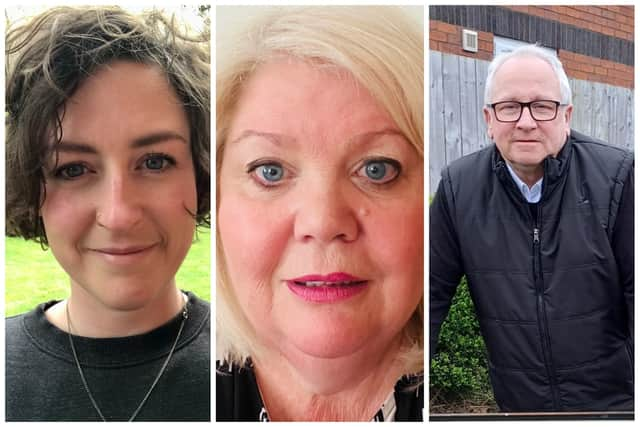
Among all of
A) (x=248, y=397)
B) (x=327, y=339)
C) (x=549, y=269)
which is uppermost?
Result: (x=549, y=269)

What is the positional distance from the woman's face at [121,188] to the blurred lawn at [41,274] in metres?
0.06

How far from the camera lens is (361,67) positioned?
3.52 meters

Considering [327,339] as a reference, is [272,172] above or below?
above

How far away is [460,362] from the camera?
3756mm

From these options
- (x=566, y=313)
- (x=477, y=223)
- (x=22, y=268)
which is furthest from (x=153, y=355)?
(x=566, y=313)

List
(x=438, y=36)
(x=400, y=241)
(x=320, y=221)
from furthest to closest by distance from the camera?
1. (x=438, y=36)
2. (x=400, y=241)
3. (x=320, y=221)

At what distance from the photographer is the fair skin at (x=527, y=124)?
359 cm

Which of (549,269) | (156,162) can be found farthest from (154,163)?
(549,269)

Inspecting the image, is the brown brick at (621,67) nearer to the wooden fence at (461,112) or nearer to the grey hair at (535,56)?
the wooden fence at (461,112)

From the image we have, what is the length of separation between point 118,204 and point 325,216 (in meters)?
1.02

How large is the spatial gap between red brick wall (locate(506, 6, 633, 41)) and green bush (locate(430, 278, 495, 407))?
150 centimetres

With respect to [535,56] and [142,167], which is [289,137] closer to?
[142,167]

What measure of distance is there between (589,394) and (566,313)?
0.45 m

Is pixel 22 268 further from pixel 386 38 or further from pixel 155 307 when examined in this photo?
pixel 386 38
